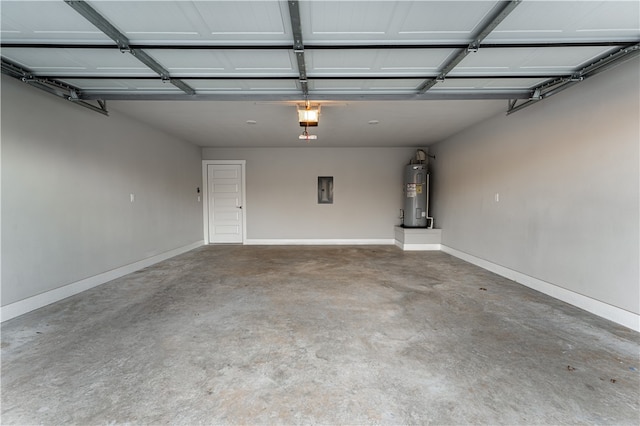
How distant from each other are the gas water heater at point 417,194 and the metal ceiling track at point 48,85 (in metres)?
6.04

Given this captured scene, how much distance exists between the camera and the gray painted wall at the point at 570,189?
2.61 meters

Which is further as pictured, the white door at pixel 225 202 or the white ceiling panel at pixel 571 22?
the white door at pixel 225 202

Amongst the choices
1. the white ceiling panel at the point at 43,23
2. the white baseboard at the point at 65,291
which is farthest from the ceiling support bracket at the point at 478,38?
the white baseboard at the point at 65,291

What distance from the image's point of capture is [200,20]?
6.59 ft

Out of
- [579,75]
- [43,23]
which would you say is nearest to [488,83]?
[579,75]

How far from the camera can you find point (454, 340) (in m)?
2.36

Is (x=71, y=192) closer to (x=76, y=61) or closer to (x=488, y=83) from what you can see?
(x=76, y=61)

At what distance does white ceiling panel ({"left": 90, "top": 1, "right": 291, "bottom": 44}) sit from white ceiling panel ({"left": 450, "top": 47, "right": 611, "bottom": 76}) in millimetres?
1754

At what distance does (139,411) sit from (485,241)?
509cm

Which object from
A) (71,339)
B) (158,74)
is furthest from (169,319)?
(158,74)

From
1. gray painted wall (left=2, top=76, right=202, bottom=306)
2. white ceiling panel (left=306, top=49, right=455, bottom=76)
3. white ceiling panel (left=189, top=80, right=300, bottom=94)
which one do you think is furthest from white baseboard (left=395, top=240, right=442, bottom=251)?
gray painted wall (left=2, top=76, right=202, bottom=306)

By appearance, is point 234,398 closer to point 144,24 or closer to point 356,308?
point 356,308

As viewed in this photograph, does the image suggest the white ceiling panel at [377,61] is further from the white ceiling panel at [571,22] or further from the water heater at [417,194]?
the water heater at [417,194]

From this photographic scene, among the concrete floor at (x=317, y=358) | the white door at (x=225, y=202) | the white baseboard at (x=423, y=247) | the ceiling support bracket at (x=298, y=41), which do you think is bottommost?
the concrete floor at (x=317, y=358)
